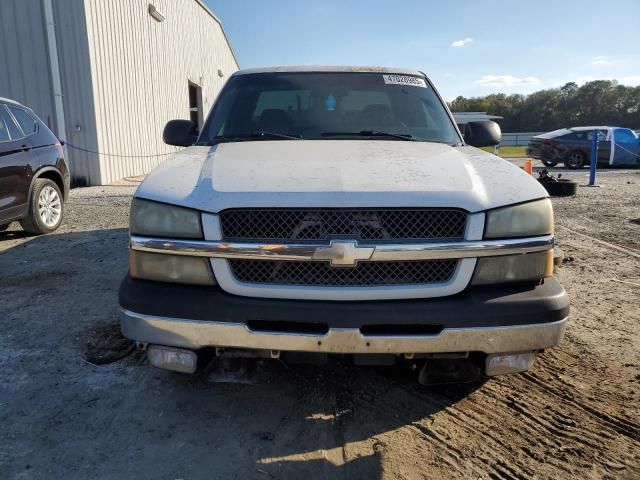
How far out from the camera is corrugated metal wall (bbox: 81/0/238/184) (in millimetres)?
11336

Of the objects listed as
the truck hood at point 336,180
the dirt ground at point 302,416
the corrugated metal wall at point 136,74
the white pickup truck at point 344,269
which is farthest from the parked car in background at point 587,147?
the white pickup truck at point 344,269

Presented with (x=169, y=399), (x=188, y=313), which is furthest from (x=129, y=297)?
(x=169, y=399)

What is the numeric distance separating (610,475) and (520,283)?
34.5 inches

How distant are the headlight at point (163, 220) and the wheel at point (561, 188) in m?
9.50

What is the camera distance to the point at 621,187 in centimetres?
1203

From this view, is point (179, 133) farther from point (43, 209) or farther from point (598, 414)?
point (43, 209)

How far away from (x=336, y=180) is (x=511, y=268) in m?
0.87

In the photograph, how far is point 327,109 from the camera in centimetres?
347

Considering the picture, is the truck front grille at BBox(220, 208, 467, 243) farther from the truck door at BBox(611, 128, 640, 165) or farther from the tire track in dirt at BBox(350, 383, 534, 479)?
the truck door at BBox(611, 128, 640, 165)

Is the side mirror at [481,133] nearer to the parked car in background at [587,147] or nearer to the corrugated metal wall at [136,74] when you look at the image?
the corrugated metal wall at [136,74]

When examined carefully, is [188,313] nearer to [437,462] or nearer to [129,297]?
[129,297]

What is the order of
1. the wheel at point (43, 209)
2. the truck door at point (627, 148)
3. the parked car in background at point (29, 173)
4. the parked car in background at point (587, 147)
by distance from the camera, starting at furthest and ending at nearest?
the truck door at point (627, 148) < the parked car in background at point (587, 147) < the wheel at point (43, 209) < the parked car in background at point (29, 173)

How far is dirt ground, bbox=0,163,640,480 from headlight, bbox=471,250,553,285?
78cm

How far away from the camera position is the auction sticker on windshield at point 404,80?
3736 mm
